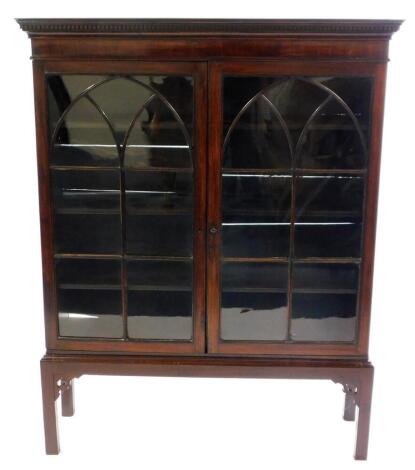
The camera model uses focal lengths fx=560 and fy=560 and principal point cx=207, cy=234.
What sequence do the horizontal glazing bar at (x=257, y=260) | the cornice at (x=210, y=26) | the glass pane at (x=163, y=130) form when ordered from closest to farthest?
the cornice at (x=210, y=26)
the glass pane at (x=163, y=130)
the horizontal glazing bar at (x=257, y=260)

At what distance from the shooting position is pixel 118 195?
6.50 ft

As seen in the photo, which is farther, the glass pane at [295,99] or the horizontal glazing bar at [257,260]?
the horizontal glazing bar at [257,260]

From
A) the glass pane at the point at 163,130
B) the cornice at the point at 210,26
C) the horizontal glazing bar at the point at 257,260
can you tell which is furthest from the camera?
the horizontal glazing bar at the point at 257,260

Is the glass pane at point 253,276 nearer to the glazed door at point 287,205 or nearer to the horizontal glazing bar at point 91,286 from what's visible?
the glazed door at point 287,205

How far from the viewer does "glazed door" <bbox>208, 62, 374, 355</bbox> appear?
6.13 ft

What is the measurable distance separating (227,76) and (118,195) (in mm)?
557

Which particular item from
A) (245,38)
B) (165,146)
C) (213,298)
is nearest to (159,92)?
(165,146)

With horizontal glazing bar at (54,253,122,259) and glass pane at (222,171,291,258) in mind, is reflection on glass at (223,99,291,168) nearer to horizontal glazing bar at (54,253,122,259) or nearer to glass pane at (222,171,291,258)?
glass pane at (222,171,291,258)

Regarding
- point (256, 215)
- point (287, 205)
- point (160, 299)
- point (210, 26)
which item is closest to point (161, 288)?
point (160, 299)

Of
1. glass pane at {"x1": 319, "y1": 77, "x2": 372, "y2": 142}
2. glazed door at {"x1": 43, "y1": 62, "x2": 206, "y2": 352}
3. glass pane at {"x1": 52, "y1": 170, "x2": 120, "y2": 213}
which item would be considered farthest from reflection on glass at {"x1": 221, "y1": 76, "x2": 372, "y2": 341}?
glass pane at {"x1": 52, "y1": 170, "x2": 120, "y2": 213}

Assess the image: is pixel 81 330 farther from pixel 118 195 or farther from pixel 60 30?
pixel 60 30

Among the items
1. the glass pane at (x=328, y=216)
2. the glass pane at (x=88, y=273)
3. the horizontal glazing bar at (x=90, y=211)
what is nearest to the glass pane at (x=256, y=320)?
the glass pane at (x=328, y=216)

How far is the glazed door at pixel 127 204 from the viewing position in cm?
189

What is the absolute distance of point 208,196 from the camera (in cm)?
194
